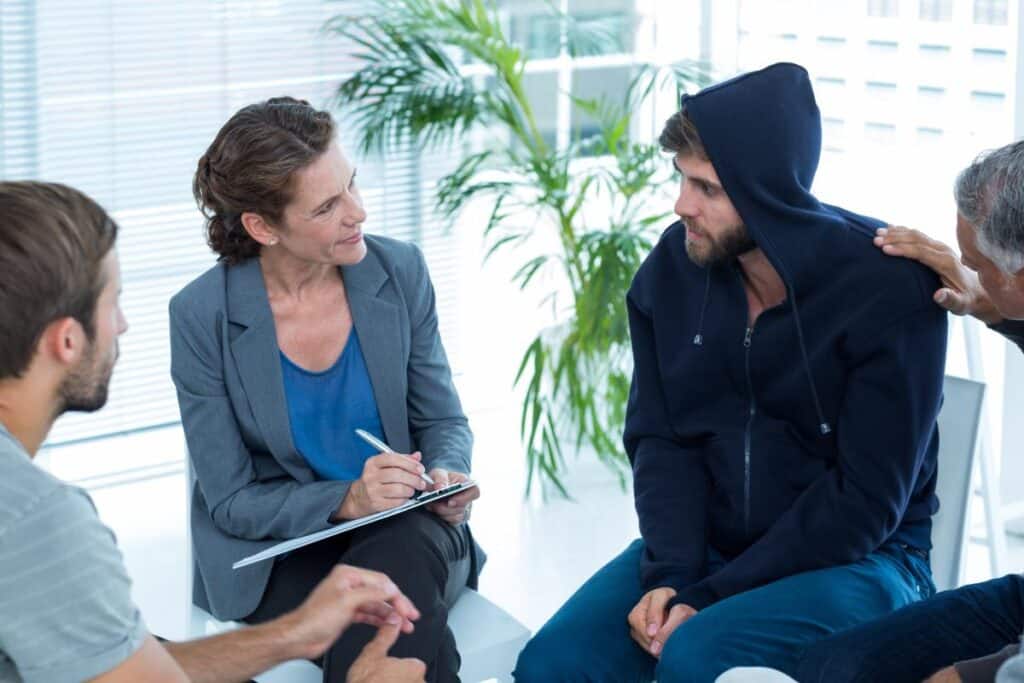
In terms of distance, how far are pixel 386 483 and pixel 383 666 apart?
1.33ft

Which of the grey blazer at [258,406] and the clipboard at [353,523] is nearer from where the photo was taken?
the clipboard at [353,523]

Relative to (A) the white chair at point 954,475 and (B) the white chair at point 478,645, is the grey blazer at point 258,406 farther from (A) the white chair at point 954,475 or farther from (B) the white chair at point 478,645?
(A) the white chair at point 954,475

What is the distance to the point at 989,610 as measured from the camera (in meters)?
2.15

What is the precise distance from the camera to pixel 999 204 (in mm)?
2002

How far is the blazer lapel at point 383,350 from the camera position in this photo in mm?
2529

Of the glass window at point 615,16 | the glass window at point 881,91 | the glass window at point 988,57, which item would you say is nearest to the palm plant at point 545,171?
the glass window at point 615,16

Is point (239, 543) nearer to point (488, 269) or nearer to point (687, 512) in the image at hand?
point (687, 512)

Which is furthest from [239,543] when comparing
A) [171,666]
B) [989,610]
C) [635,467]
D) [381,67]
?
[381,67]

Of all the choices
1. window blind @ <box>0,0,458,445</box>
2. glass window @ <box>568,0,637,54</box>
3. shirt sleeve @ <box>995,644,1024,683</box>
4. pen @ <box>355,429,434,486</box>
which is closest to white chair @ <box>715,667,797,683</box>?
shirt sleeve @ <box>995,644,1024,683</box>

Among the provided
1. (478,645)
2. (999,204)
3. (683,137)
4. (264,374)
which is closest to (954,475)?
(999,204)

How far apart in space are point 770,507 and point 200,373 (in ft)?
3.21

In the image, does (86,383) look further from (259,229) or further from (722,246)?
(722,246)

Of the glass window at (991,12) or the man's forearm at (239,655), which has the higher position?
the glass window at (991,12)

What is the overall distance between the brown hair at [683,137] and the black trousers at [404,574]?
2.39 ft
